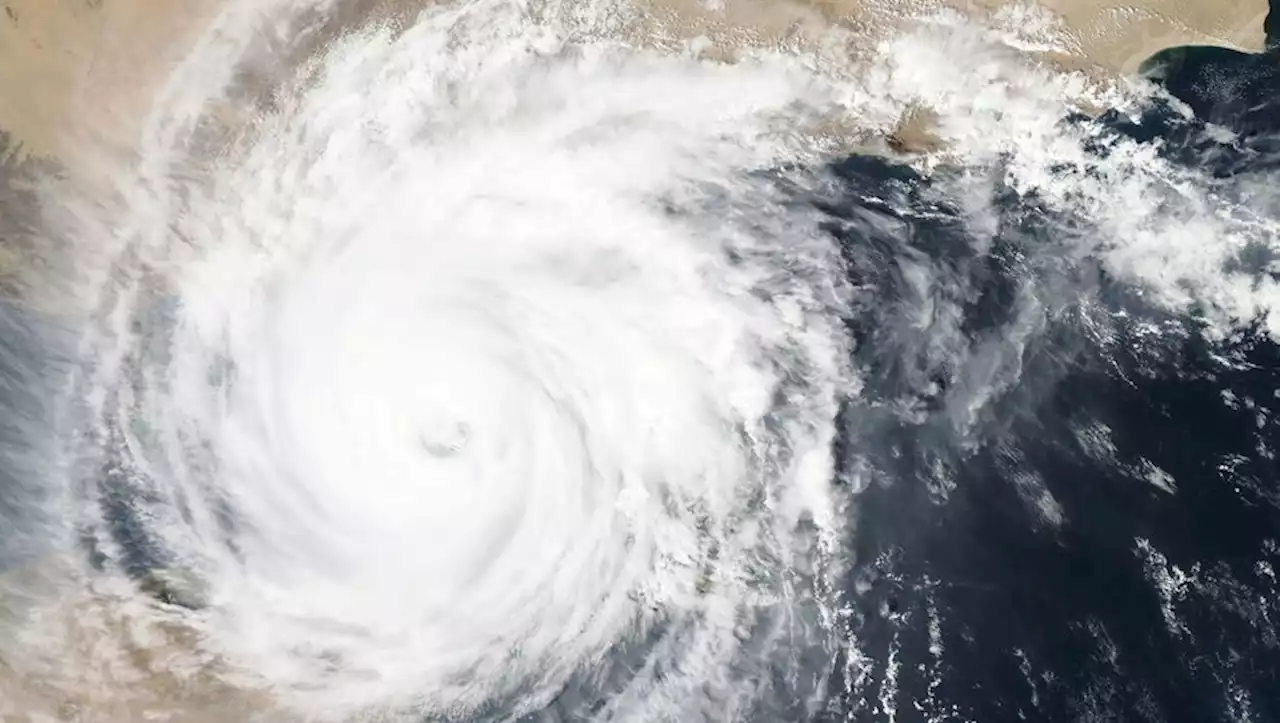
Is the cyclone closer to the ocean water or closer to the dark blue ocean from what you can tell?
the ocean water

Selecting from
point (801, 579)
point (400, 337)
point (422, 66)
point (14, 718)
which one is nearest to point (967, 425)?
point (801, 579)

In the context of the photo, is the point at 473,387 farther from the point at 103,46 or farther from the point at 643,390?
the point at 103,46

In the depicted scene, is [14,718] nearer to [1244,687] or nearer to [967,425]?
[967,425]

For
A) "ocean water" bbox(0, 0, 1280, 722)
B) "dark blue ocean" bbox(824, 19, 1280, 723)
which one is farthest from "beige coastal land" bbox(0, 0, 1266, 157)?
"dark blue ocean" bbox(824, 19, 1280, 723)

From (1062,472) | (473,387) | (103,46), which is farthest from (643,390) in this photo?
(103,46)

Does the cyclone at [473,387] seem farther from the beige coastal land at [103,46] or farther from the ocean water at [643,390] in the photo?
the beige coastal land at [103,46]

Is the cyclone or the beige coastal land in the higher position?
the beige coastal land
